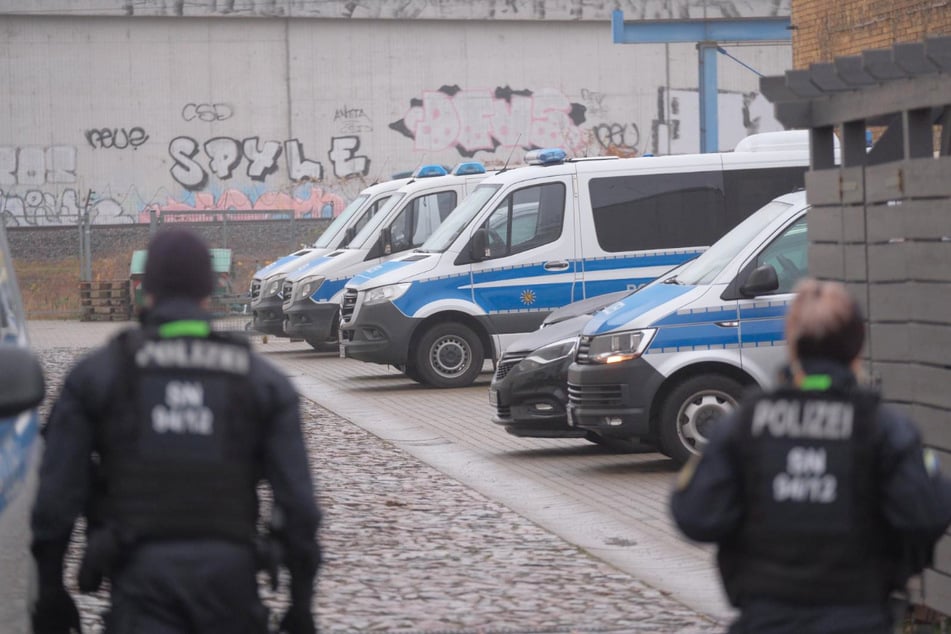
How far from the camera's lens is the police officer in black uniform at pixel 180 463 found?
3.79 meters

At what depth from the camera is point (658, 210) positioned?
16328mm

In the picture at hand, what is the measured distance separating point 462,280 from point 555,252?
1.14m

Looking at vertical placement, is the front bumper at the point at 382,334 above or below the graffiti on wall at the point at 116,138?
below

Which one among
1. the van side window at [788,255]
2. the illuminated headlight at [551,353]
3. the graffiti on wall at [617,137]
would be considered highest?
the graffiti on wall at [617,137]

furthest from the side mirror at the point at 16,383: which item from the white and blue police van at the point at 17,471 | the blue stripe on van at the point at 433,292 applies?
the blue stripe on van at the point at 433,292

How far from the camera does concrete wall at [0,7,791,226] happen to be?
3969cm

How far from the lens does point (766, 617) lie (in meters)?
3.66

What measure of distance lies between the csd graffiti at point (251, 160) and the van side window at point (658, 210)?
25395mm

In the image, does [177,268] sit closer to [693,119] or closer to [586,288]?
[586,288]

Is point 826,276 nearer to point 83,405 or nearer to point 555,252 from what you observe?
point 83,405

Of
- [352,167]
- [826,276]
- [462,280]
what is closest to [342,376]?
[462,280]

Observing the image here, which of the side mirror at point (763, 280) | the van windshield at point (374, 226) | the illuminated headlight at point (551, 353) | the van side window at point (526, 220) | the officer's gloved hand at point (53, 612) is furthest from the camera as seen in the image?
the van windshield at point (374, 226)

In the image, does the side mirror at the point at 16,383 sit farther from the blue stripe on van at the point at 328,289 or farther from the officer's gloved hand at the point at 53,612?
Result: the blue stripe on van at the point at 328,289

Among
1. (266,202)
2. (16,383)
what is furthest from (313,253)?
(266,202)
